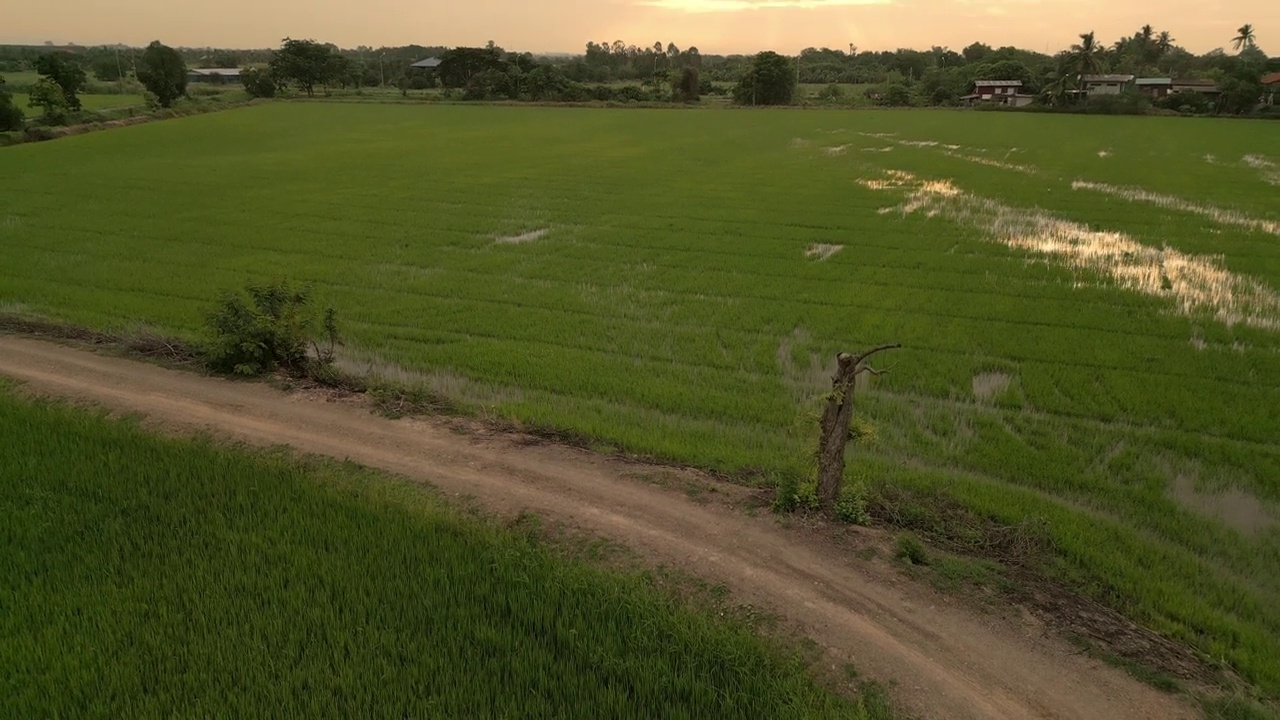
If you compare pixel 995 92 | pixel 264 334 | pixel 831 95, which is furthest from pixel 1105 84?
pixel 264 334

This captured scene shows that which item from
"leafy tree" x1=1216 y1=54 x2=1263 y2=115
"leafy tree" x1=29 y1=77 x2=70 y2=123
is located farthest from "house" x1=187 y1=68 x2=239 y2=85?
"leafy tree" x1=1216 y1=54 x2=1263 y2=115

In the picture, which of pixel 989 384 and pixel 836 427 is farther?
pixel 989 384

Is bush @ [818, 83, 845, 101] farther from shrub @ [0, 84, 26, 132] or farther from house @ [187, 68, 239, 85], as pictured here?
house @ [187, 68, 239, 85]

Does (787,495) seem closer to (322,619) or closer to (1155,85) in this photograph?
(322,619)

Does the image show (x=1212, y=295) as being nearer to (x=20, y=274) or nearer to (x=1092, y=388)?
(x=1092, y=388)

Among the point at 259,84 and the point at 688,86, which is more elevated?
the point at 688,86

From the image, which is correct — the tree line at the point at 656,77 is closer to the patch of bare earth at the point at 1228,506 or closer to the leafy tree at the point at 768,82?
the leafy tree at the point at 768,82
